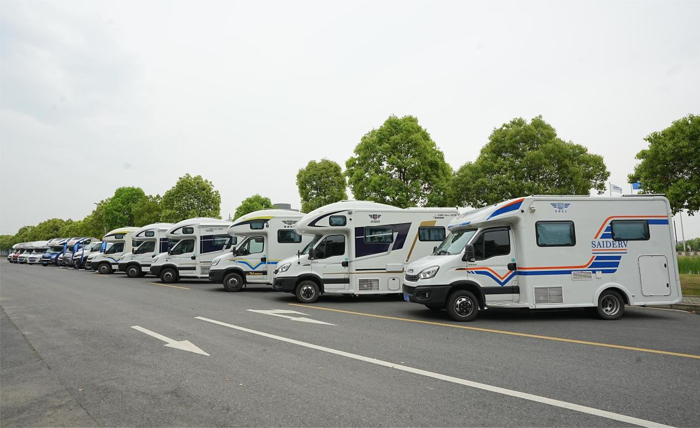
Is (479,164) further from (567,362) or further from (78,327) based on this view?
(78,327)

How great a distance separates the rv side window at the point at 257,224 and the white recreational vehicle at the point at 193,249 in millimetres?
3996

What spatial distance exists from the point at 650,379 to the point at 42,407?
23.8ft

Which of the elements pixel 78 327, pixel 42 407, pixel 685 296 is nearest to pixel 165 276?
pixel 78 327

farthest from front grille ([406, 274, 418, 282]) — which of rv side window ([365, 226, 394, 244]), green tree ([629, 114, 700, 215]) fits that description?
green tree ([629, 114, 700, 215])

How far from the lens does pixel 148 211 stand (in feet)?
165

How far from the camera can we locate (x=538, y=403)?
432 cm

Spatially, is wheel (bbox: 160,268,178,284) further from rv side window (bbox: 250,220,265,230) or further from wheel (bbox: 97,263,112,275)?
wheel (bbox: 97,263,112,275)

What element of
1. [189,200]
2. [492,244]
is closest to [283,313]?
[492,244]

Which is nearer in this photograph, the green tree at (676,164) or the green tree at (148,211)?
the green tree at (676,164)

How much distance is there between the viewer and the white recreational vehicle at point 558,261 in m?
9.24

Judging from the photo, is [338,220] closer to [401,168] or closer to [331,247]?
[331,247]

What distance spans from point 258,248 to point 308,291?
4.46 metres

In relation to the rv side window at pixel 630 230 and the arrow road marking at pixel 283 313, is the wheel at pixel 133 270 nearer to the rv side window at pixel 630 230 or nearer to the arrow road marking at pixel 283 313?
the arrow road marking at pixel 283 313

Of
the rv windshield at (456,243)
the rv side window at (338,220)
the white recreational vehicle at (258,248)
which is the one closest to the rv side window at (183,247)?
the white recreational vehicle at (258,248)
